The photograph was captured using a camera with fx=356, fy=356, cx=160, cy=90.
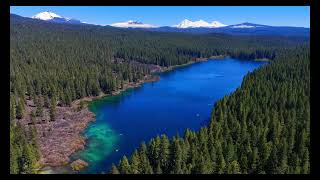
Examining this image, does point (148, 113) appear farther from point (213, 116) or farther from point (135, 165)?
point (135, 165)

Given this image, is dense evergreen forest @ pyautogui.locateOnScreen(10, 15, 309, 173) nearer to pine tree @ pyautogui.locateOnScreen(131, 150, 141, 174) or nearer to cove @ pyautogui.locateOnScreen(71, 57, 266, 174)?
pine tree @ pyautogui.locateOnScreen(131, 150, 141, 174)

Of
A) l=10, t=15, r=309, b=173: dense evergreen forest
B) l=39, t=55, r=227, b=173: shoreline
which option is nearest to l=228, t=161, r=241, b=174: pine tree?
l=10, t=15, r=309, b=173: dense evergreen forest

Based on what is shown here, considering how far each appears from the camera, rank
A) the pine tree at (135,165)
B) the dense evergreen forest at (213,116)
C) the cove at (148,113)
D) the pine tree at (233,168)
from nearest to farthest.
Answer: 1. the pine tree at (233,168)
2. the pine tree at (135,165)
3. the dense evergreen forest at (213,116)
4. the cove at (148,113)

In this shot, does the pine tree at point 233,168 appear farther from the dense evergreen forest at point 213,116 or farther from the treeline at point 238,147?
the dense evergreen forest at point 213,116

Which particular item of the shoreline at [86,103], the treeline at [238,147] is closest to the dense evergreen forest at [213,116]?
the treeline at [238,147]

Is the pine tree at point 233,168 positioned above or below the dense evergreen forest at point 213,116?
below

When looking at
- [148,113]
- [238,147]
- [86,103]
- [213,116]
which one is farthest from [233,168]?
[86,103]

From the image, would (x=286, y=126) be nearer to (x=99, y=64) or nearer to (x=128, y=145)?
(x=128, y=145)

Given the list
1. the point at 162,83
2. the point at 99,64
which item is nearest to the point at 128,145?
the point at 162,83
